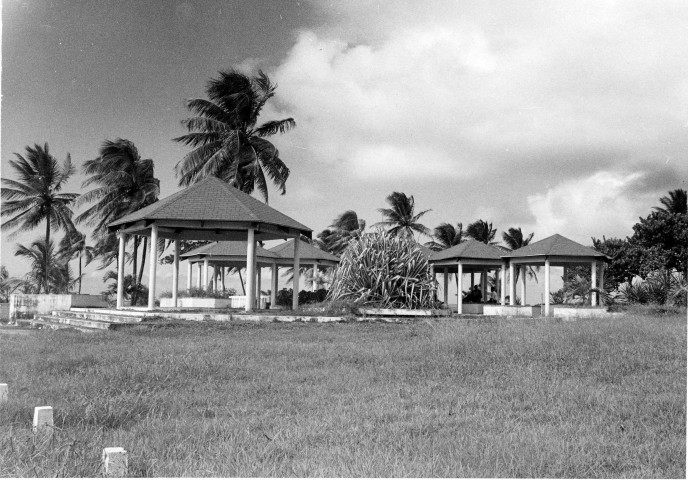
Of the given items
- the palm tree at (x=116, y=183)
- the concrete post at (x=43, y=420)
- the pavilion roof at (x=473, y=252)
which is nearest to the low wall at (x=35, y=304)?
the palm tree at (x=116, y=183)

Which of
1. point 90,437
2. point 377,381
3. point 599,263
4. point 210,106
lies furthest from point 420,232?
point 90,437

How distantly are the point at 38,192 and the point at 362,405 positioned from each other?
27.7 metres

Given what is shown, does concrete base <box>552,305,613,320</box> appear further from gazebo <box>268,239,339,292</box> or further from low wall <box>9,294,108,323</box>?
low wall <box>9,294,108,323</box>

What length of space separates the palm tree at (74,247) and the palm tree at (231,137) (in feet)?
25.0

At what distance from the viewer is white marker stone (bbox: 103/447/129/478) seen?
373 cm

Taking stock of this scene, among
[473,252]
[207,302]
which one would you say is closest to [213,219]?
[207,302]

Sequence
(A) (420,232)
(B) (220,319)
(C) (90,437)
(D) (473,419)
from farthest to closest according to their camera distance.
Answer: (A) (420,232)
(B) (220,319)
(D) (473,419)
(C) (90,437)

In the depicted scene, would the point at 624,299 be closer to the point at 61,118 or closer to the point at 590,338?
the point at 590,338

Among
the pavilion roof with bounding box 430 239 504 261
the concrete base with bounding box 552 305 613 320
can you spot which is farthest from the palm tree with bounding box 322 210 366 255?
the concrete base with bounding box 552 305 613 320

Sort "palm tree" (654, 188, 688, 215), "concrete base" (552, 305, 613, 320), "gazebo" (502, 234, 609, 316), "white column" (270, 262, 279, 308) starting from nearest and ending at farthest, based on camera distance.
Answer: "concrete base" (552, 305, 613, 320)
"white column" (270, 262, 279, 308)
"gazebo" (502, 234, 609, 316)
"palm tree" (654, 188, 688, 215)

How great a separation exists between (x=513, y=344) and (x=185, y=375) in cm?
524

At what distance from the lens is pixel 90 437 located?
17.8 feet

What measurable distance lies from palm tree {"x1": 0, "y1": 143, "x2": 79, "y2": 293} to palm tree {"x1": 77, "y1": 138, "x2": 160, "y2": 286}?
121 centimetres

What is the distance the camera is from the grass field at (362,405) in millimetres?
4770
